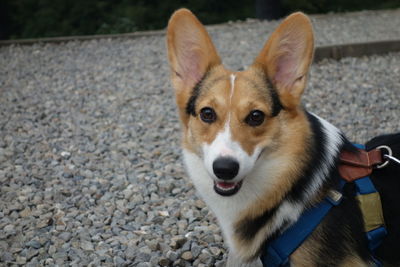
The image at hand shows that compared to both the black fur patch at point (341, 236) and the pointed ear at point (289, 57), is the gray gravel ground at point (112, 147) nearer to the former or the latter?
the black fur patch at point (341, 236)

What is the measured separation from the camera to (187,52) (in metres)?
2.46

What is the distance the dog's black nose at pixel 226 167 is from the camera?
76.9 inches

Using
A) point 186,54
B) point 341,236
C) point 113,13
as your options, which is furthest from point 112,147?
point 113,13

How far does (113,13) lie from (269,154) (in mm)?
12189

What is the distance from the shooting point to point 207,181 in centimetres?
223

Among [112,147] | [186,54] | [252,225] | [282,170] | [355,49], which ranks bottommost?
[355,49]

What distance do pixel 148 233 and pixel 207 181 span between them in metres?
1.15

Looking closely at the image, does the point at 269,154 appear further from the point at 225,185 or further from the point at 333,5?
the point at 333,5

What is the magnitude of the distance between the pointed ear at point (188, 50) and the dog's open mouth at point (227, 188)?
2.38ft

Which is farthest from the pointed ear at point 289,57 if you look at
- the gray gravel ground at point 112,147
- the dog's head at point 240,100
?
the gray gravel ground at point 112,147

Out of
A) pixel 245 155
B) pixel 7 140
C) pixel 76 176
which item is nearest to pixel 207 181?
pixel 245 155

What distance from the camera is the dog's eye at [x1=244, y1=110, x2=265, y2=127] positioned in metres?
2.20

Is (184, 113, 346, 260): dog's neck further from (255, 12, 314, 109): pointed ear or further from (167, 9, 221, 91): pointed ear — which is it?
(167, 9, 221, 91): pointed ear

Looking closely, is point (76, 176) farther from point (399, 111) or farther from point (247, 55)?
point (247, 55)
